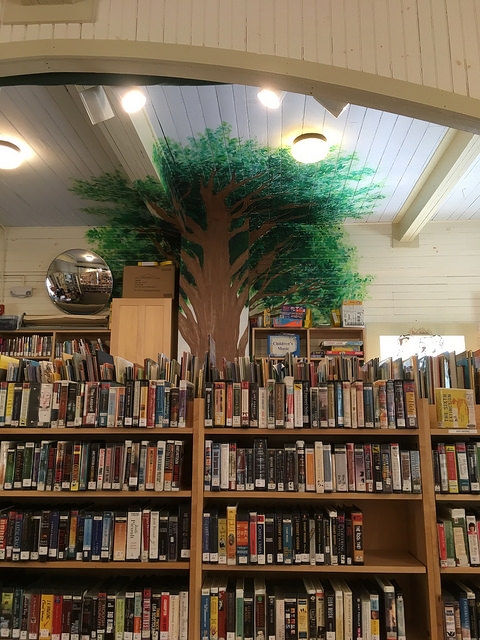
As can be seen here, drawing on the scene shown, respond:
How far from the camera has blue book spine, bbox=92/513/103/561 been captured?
2.56m

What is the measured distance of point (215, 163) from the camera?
4797 millimetres

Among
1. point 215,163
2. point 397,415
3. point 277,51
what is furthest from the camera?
point 215,163

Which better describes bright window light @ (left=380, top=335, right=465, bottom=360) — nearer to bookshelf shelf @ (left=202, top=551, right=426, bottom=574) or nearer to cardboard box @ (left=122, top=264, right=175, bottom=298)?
cardboard box @ (left=122, top=264, right=175, bottom=298)

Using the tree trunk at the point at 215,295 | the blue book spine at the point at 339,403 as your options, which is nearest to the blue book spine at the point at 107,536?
the blue book spine at the point at 339,403

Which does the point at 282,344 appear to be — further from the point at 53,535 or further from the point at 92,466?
the point at 53,535

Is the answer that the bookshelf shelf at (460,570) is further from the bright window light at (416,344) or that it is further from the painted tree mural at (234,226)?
the bright window light at (416,344)

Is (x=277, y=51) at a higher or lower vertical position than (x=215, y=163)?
lower

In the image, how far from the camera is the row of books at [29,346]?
5660 mm

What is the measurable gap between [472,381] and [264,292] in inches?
130

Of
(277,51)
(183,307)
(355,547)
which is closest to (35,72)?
(277,51)

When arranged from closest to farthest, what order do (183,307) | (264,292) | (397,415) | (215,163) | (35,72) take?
(35,72), (397,415), (215,163), (183,307), (264,292)

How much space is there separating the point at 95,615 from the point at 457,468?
1.80 meters

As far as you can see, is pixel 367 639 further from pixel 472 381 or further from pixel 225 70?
pixel 225 70

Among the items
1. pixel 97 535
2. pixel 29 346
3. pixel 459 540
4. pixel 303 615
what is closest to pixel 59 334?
pixel 29 346
